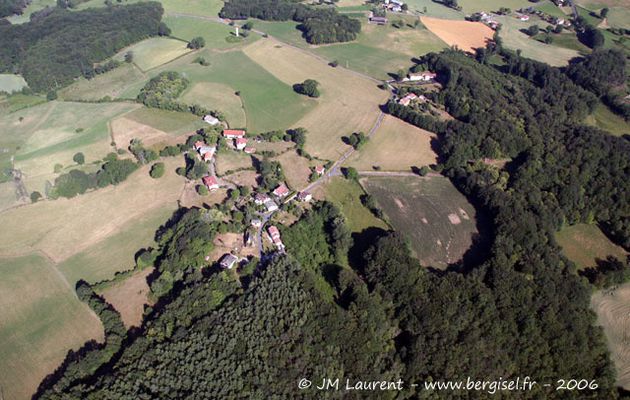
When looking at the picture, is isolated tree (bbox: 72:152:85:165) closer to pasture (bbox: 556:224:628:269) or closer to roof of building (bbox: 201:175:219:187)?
roof of building (bbox: 201:175:219:187)

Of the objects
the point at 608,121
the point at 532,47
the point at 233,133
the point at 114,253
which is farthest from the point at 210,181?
the point at 532,47

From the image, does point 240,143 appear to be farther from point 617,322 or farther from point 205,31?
point 205,31

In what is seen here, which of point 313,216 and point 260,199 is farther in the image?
point 260,199

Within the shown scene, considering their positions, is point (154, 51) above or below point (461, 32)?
below

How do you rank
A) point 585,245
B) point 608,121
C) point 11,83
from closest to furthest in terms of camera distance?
point 585,245, point 608,121, point 11,83

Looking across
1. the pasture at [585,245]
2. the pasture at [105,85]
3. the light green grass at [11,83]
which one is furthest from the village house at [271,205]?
the light green grass at [11,83]

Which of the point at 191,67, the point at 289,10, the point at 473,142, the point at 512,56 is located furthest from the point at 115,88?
the point at 512,56

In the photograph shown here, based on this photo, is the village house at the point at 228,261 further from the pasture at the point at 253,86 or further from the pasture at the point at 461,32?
the pasture at the point at 461,32
